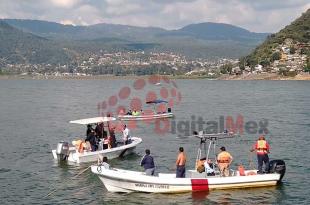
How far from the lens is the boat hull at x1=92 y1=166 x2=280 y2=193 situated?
2919 centimetres

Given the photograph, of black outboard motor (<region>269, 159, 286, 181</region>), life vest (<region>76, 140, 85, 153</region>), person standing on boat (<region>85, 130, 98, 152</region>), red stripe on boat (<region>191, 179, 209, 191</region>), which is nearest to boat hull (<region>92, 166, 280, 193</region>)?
red stripe on boat (<region>191, 179, 209, 191</region>)

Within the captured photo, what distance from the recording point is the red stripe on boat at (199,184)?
29453 millimetres

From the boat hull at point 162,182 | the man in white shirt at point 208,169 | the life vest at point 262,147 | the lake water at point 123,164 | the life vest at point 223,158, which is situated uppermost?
the life vest at point 262,147

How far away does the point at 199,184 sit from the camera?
29.5 metres

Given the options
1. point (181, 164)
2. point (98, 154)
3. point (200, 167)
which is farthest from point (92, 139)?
point (200, 167)

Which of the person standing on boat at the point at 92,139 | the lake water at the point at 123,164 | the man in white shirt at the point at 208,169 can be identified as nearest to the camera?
the lake water at the point at 123,164

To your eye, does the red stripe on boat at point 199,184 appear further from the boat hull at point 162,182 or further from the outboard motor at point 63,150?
the outboard motor at point 63,150

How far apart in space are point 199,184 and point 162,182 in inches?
87.5

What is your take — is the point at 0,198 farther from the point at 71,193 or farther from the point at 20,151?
the point at 20,151

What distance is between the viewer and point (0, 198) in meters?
29.3

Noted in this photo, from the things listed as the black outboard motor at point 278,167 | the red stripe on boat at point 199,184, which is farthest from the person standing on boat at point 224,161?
the black outboard motor at point 278,167

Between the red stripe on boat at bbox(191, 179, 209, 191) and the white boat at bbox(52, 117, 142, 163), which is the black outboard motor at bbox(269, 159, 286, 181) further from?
the white boat at bbox(52, 117, 142, 163)

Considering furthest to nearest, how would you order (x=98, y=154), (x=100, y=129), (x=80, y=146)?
(x=100, y=129) < (x=80, y=146) < (x=98, y=154)

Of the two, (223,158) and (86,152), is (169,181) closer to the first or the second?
(223,158)
